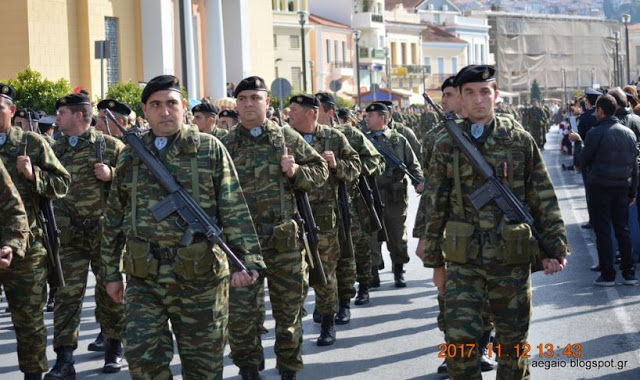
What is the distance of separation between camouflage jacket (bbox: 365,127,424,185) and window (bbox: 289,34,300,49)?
66.5m

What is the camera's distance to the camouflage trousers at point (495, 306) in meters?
7.02

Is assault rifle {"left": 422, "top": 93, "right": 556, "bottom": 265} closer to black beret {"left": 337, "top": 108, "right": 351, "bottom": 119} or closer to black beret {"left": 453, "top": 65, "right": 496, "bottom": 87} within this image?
black beret {"left": 453, "top": 65, "right": 496, "bottom": 87}

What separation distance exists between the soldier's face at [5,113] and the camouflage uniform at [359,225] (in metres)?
3.44

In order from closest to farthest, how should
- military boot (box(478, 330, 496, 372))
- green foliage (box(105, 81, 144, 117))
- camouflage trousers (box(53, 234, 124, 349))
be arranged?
military boot (box(478, 330, 496, 372)) < camouflage trousers (box(53, 234, 124, 349)) < green foliage (box(105, 81, 144, 117))

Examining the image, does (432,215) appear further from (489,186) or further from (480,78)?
(480,78)

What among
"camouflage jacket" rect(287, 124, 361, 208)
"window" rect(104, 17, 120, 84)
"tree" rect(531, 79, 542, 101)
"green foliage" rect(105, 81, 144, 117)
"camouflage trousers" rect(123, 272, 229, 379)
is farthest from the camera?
"tree" rect(531, 79, 542, 101)

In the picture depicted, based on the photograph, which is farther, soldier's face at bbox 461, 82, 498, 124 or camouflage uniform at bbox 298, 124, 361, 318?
camouflage uniform at bbox 298, 124, 361, 318

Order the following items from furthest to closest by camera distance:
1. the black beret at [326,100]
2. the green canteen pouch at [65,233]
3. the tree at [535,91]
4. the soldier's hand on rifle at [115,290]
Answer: the tree at [535,91] < the black beret at [326,100] < the green canteen pouch at [65,233] < the soldier's hand on rifle at [115,290]

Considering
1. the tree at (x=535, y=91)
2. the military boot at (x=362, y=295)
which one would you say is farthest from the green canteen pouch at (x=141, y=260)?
the tree at (x=535, y=91)

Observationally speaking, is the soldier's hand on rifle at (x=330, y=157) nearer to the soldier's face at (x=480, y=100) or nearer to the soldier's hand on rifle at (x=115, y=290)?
the soldier's face at (x=480, y=100)

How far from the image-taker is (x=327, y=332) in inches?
405

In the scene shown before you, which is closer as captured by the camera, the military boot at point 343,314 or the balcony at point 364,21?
the military boot at point 343,314

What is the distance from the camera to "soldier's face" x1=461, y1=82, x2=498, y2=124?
724cm

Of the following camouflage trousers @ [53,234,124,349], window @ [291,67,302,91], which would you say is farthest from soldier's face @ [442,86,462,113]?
window @ [291,67,302,91]
